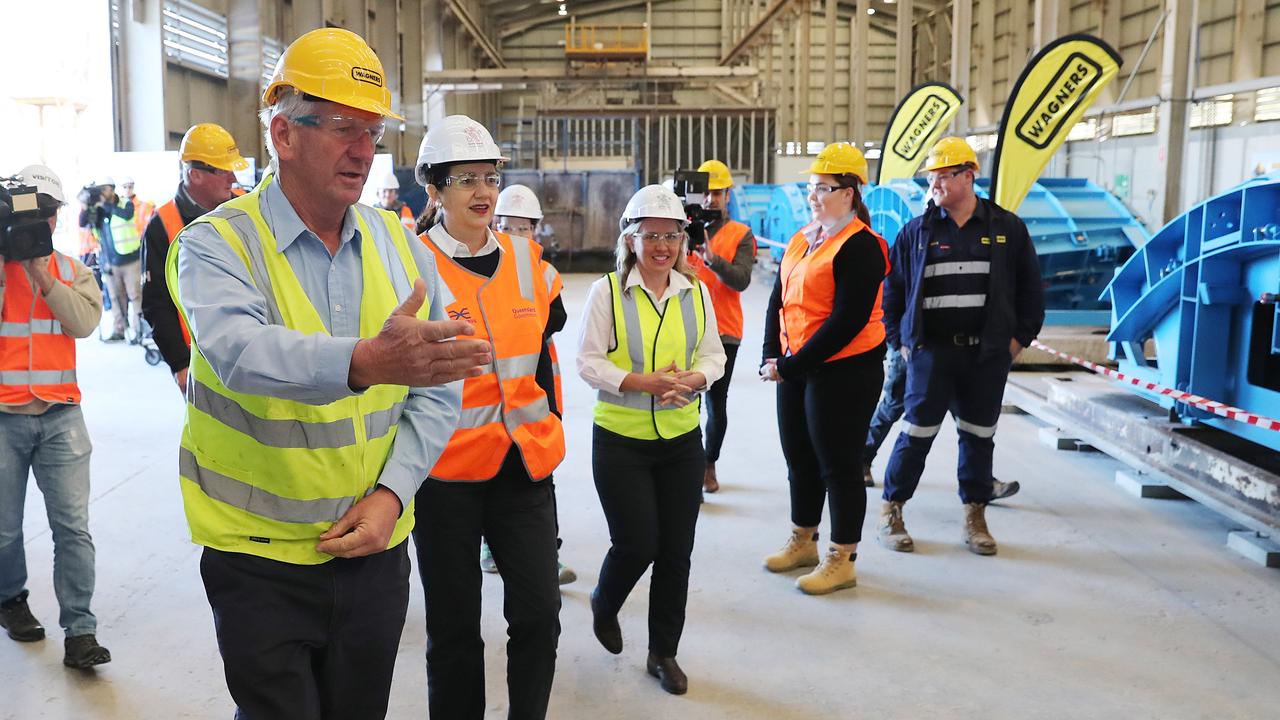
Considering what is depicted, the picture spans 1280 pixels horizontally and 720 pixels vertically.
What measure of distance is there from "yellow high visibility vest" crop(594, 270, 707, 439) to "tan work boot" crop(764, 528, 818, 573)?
1464 mm

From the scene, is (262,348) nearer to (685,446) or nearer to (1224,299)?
(685,446)

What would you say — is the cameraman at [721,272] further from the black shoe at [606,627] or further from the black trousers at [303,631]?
the black trousers at [303,631]

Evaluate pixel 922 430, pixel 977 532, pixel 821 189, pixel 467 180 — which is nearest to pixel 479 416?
pixel 467 180

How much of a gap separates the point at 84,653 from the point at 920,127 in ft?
34.8

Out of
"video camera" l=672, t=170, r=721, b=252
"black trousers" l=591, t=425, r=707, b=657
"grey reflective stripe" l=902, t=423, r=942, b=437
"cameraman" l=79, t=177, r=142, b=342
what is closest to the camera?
"black trousers" l=591, t=425, r=707, b=657

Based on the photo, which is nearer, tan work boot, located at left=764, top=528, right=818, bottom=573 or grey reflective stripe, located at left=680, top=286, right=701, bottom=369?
grey reflective stripe, located at left=680, top=286, right=701, bottom=369

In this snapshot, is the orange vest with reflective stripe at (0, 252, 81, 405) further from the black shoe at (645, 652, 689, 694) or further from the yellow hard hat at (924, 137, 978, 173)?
the yellow hard hat at (924, 137, 978, 173)

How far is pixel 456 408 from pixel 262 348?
0.52 m

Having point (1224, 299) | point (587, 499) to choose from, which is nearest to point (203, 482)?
point (587, 499)

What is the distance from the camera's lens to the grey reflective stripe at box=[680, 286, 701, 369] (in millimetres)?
3631

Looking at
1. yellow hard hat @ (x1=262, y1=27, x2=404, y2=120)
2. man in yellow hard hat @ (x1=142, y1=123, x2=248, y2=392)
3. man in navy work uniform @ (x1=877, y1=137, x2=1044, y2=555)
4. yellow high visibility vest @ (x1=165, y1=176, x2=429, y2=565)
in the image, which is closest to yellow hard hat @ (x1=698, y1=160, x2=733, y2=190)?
man in navy work uniform @ (x1=877, y1=137, x2=1044, y2=555)

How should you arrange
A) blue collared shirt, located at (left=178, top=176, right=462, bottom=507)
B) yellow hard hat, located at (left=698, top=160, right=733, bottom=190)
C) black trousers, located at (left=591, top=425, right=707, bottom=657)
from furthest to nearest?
yellow hard hat, located at (left=698, top=160, right=733, bottom=190) < black trousers, located at (left=591, top=425, right=707, bottom=657) < blue collared shirt, located at (left=178, top=176, right=462, bottom=507)

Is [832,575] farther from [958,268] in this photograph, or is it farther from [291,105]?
[291,105]

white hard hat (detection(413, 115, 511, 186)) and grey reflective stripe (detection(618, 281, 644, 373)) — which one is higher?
white hard hat (detection(413, 115, 511, 186))
